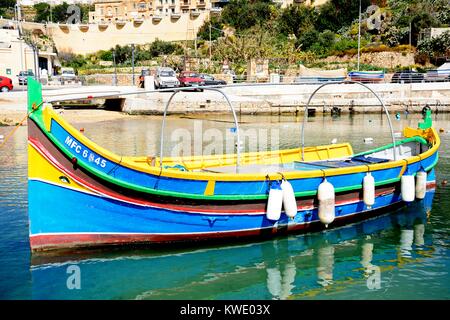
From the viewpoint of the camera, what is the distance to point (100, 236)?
33.5 ft

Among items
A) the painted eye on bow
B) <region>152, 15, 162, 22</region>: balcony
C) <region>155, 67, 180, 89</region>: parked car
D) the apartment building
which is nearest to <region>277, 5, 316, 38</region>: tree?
<region>152, 15, 162, 22</region>: balcony

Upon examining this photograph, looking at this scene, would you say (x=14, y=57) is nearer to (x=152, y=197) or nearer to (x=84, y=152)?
(x=84, y=152)

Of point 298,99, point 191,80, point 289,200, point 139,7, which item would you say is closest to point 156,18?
point 139,7

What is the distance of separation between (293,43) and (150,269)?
61527 millimetres

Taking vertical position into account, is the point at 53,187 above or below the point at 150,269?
above

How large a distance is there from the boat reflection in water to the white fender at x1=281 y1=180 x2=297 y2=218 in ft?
2.61

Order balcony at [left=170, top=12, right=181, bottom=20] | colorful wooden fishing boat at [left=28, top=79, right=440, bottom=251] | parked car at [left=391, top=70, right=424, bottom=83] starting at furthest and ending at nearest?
balcony at [left=170, top=12, right=181, bottom=20], parked car at [left=391, top=70, right=424, bottom=83], colorful wooden fishing boat at [left=28, top=79, right=440, bottom=251]

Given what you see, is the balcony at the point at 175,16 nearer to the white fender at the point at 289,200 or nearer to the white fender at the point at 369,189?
the white fender at the point at 369,189

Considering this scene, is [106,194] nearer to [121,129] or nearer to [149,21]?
[121,129]

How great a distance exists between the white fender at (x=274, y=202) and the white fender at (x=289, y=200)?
0.10m

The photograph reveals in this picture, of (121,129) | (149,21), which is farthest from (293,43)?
(121,129)

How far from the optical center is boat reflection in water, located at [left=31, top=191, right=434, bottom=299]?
9141 mm

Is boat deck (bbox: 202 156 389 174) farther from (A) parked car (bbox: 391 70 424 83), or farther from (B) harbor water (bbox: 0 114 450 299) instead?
(A) parked car (bbox: 391 70 424 83)

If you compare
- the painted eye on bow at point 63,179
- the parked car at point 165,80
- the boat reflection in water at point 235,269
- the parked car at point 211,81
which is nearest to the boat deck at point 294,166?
the boat reflection in water at point 235,269
